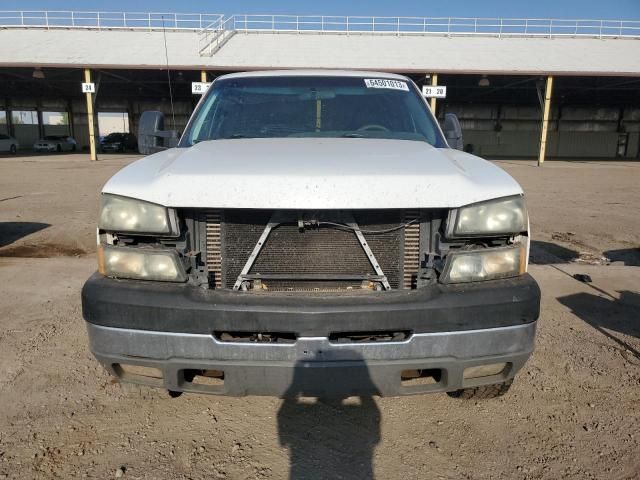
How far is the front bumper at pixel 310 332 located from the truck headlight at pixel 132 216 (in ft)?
0.81

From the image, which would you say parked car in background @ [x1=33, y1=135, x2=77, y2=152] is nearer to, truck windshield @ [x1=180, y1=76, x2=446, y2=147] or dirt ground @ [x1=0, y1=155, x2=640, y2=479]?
dirt ground @ [x1=0, y1=155, x2=640, y2=479]

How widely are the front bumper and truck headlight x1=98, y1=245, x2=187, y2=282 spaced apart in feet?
0.16

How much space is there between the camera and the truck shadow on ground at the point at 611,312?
366 centimetres

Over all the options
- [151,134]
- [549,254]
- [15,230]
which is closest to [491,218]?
[151,134]

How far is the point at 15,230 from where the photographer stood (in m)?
7.35

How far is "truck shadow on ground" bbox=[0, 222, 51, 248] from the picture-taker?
22.1ft

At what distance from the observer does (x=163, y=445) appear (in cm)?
227

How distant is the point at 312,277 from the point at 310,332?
31cm

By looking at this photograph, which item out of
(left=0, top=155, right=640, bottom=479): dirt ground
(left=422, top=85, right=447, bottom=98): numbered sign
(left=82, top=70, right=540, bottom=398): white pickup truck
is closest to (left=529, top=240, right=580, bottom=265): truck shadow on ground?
(left=0, top=155, right=640, bottom=479): dirt ground

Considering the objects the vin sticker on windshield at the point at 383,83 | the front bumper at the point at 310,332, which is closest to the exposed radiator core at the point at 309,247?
the front bumper at the point at 310,332

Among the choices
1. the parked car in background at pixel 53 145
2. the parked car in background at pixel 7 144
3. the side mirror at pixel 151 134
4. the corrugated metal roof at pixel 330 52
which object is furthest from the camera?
the parked car in background at pixel 53 145

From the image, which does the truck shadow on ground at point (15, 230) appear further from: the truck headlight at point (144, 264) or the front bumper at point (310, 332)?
the front bumper at point (310, 332)

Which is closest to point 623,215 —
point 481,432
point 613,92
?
point 481,432

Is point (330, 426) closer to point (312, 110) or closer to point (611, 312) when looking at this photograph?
point (312, 110)
